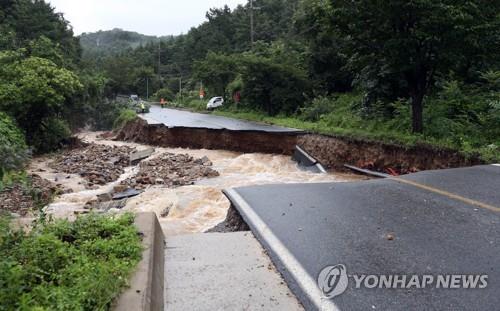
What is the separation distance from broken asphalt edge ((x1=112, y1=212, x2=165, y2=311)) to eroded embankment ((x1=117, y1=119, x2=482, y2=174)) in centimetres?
889

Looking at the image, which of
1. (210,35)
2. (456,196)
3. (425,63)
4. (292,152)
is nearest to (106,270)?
(456,196)

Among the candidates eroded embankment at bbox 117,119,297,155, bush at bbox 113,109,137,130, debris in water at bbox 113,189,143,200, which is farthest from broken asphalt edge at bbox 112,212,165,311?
bush at bbox 113,109,137,130

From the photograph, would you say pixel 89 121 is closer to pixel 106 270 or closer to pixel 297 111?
pixel 297 111

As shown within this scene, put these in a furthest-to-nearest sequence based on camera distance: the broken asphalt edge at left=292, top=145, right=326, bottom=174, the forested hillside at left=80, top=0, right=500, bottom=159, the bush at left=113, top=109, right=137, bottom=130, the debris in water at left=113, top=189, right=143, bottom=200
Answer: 1. the bush at left=113, top=109, right=137, bottom=130
2. the broken asphalt edge at left=292, top=145, right=326, bottom=174
3. the debris in water at left=113, top=189, right=143, bottom=200
4. the forested hillside at left=80, top=0, right=500, bottom=159

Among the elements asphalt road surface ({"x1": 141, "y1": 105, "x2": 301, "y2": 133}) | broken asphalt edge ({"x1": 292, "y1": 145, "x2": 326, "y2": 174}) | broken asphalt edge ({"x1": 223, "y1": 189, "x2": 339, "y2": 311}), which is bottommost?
broken asphalt edge ({"x1": 292, "y1": 145, "x2": 326, "y2": 174})

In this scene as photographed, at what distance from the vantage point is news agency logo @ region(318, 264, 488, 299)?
389cm

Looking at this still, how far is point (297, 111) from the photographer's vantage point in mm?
25828

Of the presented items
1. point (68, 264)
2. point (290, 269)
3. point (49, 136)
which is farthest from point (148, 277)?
point (49, 136)

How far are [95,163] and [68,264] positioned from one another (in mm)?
17843

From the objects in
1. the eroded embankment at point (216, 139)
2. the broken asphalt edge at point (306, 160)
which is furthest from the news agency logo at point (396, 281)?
the eroded embankment at point (216, 139)

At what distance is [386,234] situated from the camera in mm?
5277

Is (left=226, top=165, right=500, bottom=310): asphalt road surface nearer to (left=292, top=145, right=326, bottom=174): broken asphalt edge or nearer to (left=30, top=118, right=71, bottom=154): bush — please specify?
(left=292, top=145, right=326, bottom=174): broken asphalt edge

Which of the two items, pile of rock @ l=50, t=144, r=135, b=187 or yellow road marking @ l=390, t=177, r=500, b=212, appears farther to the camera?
pile of rock @ l=50, t=144, r=135, b=187

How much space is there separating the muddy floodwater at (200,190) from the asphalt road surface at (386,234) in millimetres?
1771
